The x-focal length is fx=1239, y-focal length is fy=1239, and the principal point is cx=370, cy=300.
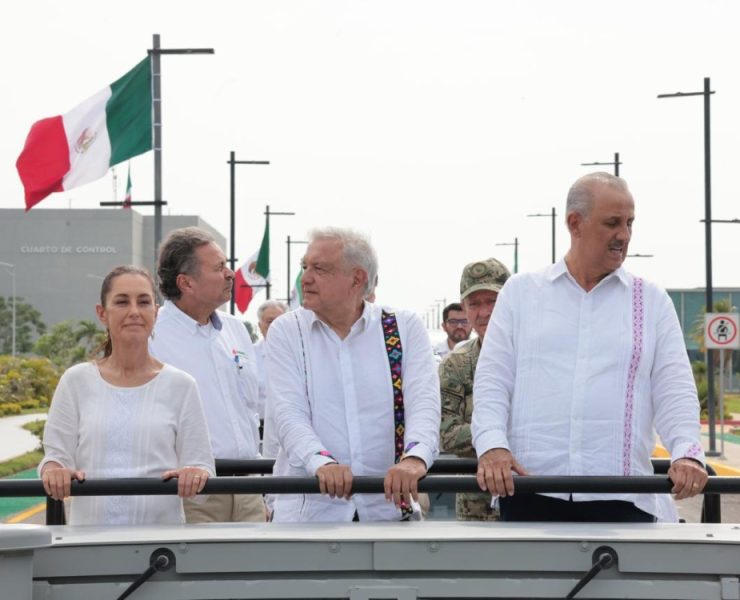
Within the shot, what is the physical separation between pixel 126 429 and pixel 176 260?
5.85 feet

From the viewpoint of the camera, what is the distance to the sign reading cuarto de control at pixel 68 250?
114 m

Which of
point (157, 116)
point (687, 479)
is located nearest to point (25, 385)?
point (157, 116)

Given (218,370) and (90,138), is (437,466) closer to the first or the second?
(218,370)

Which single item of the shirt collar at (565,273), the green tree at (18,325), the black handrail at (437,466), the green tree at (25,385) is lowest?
the green tree at (25,385)

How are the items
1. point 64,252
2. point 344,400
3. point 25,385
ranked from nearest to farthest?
1. point 344,400
2. point 25,385
3. point 64,252

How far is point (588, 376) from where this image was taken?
Result: 12.2ft

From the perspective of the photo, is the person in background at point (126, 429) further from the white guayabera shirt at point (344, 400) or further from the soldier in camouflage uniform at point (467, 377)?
the soldier in camouflage uniform at point (467, 377)

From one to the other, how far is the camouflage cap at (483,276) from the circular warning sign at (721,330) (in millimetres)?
17728

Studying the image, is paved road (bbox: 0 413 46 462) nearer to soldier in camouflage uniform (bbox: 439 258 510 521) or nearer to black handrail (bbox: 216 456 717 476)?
soldier in camouflage uniform (bbox: 439 258 510 521)

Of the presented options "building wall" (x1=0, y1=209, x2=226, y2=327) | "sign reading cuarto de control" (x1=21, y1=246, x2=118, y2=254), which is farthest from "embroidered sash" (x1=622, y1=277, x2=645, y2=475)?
"sign reading cuarto de control" (x1=21, y1=246, x2=118, y2=254)

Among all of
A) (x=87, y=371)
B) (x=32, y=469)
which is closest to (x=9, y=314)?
(x=32, y=469)

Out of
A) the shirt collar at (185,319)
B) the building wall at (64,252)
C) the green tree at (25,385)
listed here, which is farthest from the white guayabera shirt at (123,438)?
the building wall at (64,252)

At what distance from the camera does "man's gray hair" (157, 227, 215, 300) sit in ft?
18.0

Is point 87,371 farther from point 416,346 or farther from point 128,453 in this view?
point 416,346
